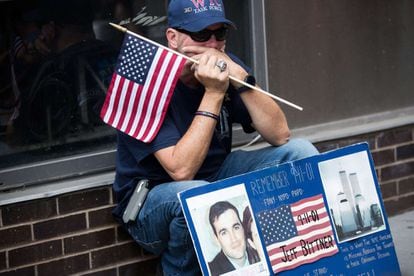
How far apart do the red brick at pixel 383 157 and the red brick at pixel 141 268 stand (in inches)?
64.7

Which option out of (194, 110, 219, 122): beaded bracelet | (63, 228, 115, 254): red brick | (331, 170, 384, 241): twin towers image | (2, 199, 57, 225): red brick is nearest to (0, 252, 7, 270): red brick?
(2, 199, 57, 225): red brick

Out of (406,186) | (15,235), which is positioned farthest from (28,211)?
(406,186)

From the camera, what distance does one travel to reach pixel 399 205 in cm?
606

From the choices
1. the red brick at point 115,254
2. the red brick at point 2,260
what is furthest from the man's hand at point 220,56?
the red brick at point 2,260

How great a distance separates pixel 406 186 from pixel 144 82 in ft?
7.75

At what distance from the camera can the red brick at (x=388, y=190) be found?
5953 mm

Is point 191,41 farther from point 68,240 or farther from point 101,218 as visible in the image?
point 68,240

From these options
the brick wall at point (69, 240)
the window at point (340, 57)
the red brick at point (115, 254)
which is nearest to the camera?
the brick wall at point (69, 240)

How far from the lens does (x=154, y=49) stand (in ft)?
14.2

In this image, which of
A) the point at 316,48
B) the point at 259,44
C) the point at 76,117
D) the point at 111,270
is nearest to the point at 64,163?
the point at 76,117

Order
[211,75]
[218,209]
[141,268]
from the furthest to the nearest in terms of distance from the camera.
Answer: [141,268]
[211,75]
[218,209]

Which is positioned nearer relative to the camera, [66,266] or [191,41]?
[191,41]

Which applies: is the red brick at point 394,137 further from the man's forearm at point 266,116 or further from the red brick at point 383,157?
the man's forearm at point 266,116

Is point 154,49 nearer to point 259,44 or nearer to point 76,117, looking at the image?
point 76,117
